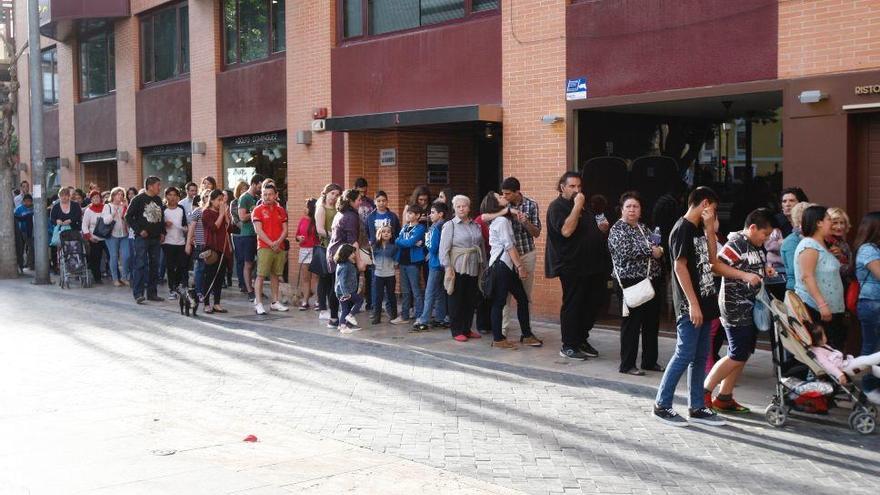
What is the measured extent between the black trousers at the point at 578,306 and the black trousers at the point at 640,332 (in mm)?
715

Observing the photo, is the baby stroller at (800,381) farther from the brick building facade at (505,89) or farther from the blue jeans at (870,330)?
the brick building facade at (505,89)

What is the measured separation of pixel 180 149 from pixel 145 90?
2.20 m

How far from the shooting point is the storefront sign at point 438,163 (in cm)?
1641

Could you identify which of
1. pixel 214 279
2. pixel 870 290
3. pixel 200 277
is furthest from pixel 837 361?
pixel 200 277

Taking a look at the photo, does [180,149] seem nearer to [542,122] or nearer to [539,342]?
[542,122]

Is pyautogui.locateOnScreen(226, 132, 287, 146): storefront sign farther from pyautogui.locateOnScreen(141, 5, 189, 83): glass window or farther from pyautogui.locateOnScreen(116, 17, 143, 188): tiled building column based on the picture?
pyautogui.locateOnScreen(116, 17, 143, 188): tiled building column

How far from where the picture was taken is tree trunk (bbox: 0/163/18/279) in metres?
21.3

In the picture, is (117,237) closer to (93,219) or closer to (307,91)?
(93,219)

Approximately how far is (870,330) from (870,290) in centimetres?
34

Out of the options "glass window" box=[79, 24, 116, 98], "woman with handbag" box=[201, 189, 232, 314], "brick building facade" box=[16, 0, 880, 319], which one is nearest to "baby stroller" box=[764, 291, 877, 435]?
"brick building facade" box=[16, 0, 880, 319]

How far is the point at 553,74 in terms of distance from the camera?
1300cm

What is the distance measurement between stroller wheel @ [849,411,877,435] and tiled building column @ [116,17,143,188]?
1986 cm

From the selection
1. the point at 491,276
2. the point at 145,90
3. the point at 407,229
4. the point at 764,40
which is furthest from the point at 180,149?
the point at 764,40

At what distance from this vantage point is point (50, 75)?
3011 centimetres
